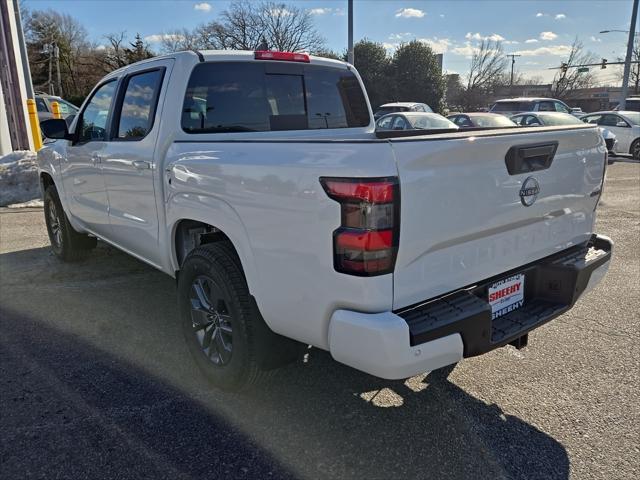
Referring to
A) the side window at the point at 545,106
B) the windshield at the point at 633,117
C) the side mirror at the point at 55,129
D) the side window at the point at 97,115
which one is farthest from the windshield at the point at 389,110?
the side mirror at the point at 55,129

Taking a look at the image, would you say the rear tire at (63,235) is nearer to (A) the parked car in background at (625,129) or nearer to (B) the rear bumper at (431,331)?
(B) the rear bumper at (431,331)

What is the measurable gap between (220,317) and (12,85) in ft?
39.8

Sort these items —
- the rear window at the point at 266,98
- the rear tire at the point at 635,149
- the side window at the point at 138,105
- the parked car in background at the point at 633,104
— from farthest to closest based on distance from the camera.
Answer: the parked car in background at the point at 633,104 < the rear tire at the point at 635,149 < the side window at the point at 138,105 < the rear window at the point at 266,98

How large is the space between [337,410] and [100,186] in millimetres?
2867

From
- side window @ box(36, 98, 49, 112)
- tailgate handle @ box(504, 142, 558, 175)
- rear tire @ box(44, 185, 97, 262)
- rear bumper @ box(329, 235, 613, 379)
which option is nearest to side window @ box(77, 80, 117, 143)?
rear tire @ box(44, 185, 97, 262)

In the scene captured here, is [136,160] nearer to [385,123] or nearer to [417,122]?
[417,122]

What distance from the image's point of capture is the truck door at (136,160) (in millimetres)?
3480

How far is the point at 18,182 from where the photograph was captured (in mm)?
9484

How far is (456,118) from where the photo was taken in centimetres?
1534

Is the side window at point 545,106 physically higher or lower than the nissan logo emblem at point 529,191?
higher

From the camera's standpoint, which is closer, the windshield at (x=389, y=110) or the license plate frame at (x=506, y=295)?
the license plate frame at (x=506, y=295)

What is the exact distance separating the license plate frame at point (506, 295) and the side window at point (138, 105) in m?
2.52

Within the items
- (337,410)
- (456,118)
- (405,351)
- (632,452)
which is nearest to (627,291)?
(632,452)

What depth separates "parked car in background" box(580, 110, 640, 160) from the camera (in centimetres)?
1659
